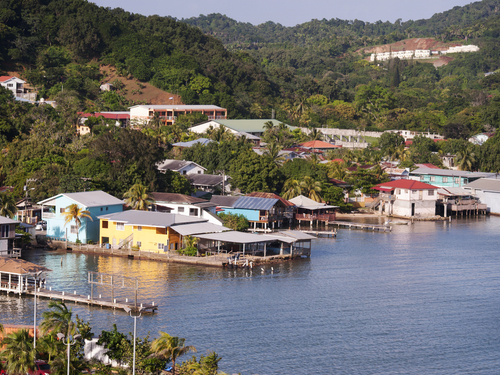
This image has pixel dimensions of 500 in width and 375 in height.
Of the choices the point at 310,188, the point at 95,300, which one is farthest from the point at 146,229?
the point at 310,188

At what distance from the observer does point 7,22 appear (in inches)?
5571

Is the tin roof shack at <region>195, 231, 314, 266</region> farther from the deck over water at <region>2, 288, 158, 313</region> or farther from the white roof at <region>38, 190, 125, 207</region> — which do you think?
the deck over water at <region>2, 288, 158, 313</region>

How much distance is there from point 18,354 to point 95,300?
14504 millimetres

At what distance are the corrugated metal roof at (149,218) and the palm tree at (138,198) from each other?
3322 mm

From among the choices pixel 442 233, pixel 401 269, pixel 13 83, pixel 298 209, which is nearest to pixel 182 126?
pixel 13 83

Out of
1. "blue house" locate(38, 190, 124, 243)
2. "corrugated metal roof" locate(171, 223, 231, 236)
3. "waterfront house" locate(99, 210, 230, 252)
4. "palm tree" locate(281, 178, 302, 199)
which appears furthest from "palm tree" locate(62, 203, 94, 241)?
"palm tree" locate(281, 178, 302, 199)

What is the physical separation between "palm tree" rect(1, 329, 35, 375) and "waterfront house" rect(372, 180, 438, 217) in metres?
60.7

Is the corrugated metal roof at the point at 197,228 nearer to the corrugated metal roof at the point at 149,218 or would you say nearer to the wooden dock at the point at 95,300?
the corrugated metal roof at the point at 149,218

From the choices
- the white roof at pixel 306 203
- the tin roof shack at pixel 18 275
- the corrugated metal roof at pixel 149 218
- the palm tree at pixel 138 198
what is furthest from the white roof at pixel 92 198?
the white roof at pixel 306 203

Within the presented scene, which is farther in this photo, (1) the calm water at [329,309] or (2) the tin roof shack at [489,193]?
(2) the tin roof shack at [489,193]

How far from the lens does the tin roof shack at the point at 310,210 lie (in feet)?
239

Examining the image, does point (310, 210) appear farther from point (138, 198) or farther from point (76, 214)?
point (76, 214)

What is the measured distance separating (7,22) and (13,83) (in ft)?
90.8

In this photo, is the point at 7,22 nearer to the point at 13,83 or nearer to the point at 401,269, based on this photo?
the point at 13,83
